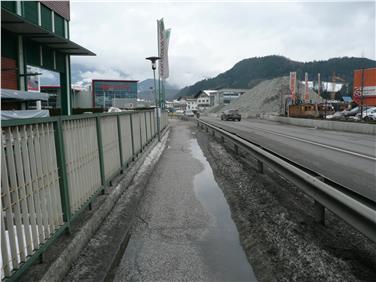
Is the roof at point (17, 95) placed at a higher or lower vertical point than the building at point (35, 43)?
lower

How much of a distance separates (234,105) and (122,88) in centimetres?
3421

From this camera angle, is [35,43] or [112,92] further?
[112,92]

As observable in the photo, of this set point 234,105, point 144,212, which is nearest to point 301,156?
point 144,212

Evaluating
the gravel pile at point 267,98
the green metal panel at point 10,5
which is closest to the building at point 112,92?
the gravel pile at point 267,98

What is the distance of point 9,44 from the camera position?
18875 millimetres

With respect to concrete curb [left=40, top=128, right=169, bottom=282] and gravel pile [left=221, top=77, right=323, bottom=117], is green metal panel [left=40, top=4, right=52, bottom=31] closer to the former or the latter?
concrete curb [left=40, top=128, right=169, bottom=282]

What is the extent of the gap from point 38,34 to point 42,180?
61.5ft

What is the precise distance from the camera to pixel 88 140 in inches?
214

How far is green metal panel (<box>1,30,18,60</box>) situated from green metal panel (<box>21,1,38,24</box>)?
1735mm

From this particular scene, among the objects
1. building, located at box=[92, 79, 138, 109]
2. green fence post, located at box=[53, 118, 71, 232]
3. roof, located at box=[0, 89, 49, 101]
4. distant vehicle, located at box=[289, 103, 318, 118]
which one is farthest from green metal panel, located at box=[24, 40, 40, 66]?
building, located at box=[92, 79, 138, 109]

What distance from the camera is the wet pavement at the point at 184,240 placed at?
384cm

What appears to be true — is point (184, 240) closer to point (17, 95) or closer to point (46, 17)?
point (17, 95)

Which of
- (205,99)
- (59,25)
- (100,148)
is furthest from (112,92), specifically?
(100,148)

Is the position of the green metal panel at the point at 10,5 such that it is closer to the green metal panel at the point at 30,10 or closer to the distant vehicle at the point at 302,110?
the green metal panel at the point at 30,10
